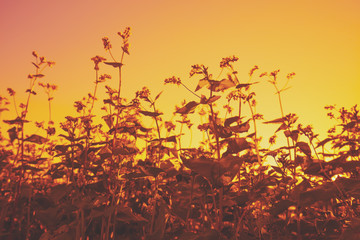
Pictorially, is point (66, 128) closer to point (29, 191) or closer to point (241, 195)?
point (29, 191)

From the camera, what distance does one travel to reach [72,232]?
2.54 m

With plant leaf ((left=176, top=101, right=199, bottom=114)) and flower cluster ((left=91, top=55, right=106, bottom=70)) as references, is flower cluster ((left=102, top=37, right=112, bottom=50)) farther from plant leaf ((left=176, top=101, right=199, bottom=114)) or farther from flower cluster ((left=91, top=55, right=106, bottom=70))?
plant leaf ((left=176, top=101, right=199, bottom=114))

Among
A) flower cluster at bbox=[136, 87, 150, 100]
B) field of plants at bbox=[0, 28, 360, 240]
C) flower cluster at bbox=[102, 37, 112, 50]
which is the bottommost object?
field of plants at bbox=[0, 28, 360, 240]

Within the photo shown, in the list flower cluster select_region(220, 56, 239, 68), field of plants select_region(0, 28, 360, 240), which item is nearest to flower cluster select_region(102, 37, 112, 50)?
field of plants select_region(0, 28, 360, 240)

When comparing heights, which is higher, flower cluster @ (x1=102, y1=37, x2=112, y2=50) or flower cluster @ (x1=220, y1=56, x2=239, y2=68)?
flower cluster @ (x1=102, y1=37, x2=112, y2=50)

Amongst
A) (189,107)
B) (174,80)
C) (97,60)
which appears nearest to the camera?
(189,107)

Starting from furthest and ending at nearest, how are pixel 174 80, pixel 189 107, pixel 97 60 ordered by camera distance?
1. pixel 97 60
2. pixel 174 80
3. pixel 189 107

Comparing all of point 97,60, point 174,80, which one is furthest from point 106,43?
point 174,80

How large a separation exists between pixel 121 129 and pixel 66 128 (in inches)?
36.3

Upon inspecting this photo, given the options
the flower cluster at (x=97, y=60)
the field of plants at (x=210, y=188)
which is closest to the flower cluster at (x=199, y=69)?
the field of plants at (x=210, y=188)

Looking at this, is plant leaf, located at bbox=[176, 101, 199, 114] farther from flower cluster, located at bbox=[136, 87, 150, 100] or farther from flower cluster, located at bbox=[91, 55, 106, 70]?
flower cluster, located at bbox=[91, 55, 106, 70]

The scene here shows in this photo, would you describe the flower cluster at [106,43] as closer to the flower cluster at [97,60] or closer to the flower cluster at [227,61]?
the flower cluster at [97,60]

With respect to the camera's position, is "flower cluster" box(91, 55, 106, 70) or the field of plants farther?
"flower cluster" box(91, 55, 106, 70)

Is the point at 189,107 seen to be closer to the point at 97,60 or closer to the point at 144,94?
the point at 144,94
